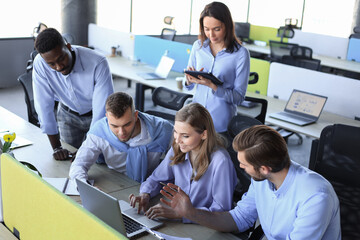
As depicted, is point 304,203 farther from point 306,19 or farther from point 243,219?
point 306,19

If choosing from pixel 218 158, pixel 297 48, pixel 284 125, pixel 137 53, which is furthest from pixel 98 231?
pixel 297 48

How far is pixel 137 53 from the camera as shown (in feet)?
18.5

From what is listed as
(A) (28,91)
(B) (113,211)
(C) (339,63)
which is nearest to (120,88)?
(A) (28,91)

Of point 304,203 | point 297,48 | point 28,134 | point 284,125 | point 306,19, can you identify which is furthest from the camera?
point 306,19

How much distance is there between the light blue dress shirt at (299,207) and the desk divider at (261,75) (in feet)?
8.83

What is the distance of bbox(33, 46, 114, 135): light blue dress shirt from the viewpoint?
2588 mm

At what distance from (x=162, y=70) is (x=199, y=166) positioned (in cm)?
304

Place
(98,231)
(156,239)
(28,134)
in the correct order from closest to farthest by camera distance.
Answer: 1. (98,231)
2. (156,239)
3. (28,134)

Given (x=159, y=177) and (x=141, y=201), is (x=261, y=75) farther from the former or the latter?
(x=141, y=201)

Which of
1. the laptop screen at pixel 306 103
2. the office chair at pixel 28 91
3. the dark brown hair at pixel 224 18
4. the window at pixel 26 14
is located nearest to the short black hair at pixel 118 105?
the dark brown hair at pixel 224 18

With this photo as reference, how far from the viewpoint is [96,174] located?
236 cm

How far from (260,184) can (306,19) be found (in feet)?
31.2

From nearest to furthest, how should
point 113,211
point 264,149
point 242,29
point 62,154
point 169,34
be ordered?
point 113,211 < point 264,149 < point 62,154 < point 169,34 < point 242,29

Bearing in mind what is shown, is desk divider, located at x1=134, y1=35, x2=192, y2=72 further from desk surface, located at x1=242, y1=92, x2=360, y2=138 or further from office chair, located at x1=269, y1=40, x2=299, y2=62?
office chair, located at x1=269, y1=40, x2=299, y2=62
